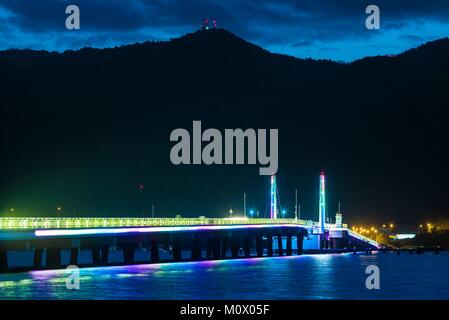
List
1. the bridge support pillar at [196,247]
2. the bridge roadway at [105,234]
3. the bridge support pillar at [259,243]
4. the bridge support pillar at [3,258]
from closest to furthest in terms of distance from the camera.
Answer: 1. the bridge support pillar at [3,258]
2. the bridge roadway at [105,234]
3. the bridge support pillar at [196,247]
4. the bridge support pillar at [259,243]

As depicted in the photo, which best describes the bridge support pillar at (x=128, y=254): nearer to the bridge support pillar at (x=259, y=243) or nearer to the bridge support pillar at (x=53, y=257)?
the bridge support pillar at (x=53, y=257)

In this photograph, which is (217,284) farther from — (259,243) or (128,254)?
(259,243)

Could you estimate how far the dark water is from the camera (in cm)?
7400

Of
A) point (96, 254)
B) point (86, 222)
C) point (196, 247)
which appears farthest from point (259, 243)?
point (86, 222)

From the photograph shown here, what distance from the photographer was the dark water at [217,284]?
74.0m

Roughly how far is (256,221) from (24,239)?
68690mm

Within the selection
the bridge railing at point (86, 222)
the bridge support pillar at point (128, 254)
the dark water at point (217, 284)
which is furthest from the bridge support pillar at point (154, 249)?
→ the dark water at point (217, 284)

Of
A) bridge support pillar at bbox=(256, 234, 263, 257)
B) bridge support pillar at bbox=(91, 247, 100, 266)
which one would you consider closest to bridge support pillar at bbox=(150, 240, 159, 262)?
bridge support pillar at bbox=(91, 247, 100, 266)

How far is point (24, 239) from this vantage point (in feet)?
306
